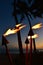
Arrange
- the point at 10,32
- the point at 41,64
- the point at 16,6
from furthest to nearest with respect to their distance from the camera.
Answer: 1. the point at 16,6
2. the point at 41,64
3. the point at 10,32

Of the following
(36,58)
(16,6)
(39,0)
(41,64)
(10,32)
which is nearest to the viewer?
(10,32)

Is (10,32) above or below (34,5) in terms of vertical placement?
below

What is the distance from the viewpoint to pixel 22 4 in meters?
19.0

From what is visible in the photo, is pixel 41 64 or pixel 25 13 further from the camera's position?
pixel 25 13

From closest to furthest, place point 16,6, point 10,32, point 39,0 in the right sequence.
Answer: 1. point 10,32
2. point 39,0
3. point 16,6

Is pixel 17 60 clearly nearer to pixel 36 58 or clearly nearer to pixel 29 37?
pixel 36 58

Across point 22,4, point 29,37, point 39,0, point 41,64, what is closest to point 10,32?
point 29,37

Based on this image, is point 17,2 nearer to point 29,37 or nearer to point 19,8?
point 19,8

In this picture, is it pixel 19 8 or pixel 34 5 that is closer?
pixel 34 5

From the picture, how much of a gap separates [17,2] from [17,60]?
7.33 metres

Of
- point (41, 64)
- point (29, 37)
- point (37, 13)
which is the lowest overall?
point (41, 64)

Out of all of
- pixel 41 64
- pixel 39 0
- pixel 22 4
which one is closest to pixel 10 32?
pixel 41 64

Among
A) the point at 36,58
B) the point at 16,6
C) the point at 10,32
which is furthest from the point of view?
the point at 16,6

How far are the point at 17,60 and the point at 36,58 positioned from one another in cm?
149
